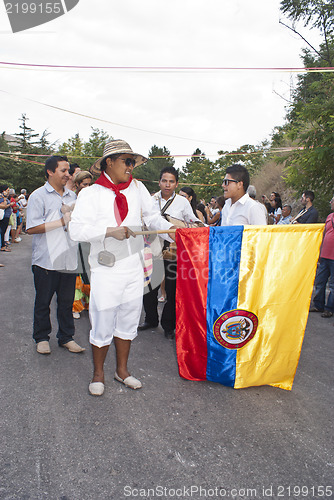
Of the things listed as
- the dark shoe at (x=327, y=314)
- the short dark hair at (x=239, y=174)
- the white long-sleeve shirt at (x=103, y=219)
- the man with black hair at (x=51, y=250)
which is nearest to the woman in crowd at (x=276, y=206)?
the dark shoe at (x=327, y=314)

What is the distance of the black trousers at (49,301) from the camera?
380 centimetres

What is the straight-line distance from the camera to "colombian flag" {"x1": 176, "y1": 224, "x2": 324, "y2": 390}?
3082 millimetres

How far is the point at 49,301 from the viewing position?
3.86 meters

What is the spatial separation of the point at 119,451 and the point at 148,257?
234 cm

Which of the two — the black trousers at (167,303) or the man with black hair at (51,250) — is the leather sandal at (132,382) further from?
the black trousers at (167,303)

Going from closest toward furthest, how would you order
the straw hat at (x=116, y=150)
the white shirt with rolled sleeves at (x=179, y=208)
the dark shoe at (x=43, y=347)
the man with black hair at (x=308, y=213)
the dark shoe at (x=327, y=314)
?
1. the straw hat at (x=116, y=150)
2. the dark shoe at (x=43, y=347)
3. the white shirt with rolled sleeves at (x=179, y=208)
4. the dark shoe at (x=327, y=314)
5. the man with black hair at (x=308, y=213)

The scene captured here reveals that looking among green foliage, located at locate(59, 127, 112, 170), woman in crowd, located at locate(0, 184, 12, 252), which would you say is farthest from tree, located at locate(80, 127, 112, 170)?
woman in crowd, located at locate(0, 184, 12, 252)

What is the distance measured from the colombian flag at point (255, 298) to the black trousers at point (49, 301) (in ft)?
5.22

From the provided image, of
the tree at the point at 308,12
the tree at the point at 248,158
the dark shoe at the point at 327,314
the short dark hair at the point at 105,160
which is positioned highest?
the tree at the point at 308,12

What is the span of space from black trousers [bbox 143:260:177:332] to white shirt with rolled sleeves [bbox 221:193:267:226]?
1113 mm

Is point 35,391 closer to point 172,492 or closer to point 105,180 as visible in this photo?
point 172,492

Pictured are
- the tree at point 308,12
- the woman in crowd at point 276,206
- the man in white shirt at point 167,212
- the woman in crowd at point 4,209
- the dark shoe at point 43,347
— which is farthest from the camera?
the tree at point 308,12

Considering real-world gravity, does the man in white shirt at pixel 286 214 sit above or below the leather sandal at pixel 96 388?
above

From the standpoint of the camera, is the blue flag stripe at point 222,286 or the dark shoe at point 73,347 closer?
the blue flag stripe at point 222,286
